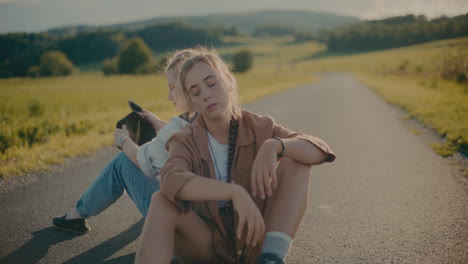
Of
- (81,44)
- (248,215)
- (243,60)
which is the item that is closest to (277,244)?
(248,215)

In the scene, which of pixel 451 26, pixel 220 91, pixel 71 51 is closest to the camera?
pixel 220 91

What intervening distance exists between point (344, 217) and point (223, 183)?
6.08ft

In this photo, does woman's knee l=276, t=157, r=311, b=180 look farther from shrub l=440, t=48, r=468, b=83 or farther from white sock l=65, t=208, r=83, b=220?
shrub l=440, t=48, r=468, b=83

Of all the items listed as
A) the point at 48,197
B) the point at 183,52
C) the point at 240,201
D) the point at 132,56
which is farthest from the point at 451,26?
the point at 132,56

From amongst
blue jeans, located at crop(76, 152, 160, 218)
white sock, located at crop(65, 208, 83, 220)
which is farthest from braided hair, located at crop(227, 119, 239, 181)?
white sock, located at crop(65, 208, 83, 220)

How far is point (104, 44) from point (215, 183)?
3200 inches

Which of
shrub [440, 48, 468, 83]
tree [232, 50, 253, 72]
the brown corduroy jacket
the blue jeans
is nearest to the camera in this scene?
the brown corduroy jacket

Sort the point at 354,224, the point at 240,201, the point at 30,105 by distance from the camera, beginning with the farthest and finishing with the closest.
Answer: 1. the point at 30,105
2. the point at 354,224
3. the point at 240,201

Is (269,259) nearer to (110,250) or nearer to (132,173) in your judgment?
(132,173)

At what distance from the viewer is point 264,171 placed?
1.93 metres

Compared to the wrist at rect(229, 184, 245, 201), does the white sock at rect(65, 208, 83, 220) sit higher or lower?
lower

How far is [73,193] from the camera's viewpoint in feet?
13.0

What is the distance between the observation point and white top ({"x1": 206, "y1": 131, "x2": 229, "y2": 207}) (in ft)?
7.14

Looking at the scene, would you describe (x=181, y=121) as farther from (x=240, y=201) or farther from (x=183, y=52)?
(x=240, y=201)
